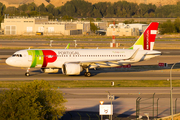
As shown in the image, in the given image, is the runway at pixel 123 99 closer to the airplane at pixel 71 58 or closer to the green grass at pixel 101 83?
the green grass at pixel 101 83

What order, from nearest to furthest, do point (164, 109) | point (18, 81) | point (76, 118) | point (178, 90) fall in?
point (76, 118)
point (164, 109)
point (178, 90)
point (18, 81)

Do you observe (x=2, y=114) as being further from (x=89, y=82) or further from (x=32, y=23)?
(x=32, y=23)

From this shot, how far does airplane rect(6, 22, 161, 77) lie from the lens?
1745 inches

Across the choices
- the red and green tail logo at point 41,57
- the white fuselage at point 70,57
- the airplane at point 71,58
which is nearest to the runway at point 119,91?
the airplane at point 71,58

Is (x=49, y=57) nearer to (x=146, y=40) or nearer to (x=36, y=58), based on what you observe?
(x=36, y=58)

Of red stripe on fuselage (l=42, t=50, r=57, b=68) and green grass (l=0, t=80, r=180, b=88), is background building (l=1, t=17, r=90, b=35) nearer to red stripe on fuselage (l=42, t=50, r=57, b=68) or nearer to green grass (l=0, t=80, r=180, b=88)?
red stripe on fuselage (l=42, t=50, r=57, b=68)

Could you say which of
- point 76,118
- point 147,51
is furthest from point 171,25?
point 76,118

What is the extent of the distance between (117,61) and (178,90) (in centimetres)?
1180

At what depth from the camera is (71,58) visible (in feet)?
150

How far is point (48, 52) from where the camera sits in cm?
4512

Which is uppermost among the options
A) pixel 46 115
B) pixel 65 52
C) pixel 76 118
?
pixel 65 52

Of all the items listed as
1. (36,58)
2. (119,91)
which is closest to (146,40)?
(119,91)

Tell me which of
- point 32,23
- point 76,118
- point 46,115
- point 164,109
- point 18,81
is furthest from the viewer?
point 32,23

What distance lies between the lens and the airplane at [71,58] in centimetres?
4431
